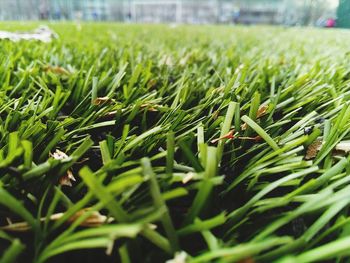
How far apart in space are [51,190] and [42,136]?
130 millimetres

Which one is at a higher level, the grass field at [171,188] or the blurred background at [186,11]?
the grass field at [171,188]

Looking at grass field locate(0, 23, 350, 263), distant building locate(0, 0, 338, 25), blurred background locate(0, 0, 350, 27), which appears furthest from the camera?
distant building locate(0, 0, 338, 25)

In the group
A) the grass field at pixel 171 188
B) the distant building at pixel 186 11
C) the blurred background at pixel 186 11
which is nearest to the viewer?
the grass field at pixel 171 188

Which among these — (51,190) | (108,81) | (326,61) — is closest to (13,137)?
(51,190)

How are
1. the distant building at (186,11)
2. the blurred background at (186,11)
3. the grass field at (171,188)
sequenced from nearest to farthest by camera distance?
the grass field at (171,188) → the blurred background at (186,11) → the distant building at (186,11)

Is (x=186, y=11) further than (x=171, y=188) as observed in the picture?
Yes

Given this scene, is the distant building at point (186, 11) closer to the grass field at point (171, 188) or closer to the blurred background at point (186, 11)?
the blurred background at point (186, 11)

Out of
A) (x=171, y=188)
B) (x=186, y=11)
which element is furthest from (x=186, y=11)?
(x=171, y=188)

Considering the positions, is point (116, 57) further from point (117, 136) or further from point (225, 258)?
point (225, 258)

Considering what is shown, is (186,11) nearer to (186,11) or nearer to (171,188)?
(186,11)

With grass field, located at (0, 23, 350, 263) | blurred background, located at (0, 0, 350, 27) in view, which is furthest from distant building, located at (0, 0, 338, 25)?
grass field, located at (0, 23, 350, 263)

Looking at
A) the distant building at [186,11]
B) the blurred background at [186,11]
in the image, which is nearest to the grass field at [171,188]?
the blurred background at [186,11]

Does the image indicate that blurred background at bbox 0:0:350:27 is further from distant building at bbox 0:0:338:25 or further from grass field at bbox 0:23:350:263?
grass field at bbox 0:23:350:263

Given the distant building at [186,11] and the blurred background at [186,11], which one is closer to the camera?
the blurred background at [186,11]
